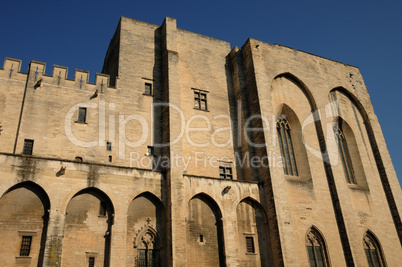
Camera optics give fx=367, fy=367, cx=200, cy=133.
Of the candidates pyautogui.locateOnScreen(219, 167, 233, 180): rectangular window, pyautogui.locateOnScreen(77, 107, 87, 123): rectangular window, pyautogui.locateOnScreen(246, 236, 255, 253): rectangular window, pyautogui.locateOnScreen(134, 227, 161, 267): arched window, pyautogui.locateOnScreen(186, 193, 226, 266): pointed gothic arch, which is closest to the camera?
pyautogui.locateOnScreen(134, 227, 161, 267): arched window

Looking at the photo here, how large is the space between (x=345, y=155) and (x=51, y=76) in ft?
58.2

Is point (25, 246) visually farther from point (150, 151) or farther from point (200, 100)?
point (200, 100)

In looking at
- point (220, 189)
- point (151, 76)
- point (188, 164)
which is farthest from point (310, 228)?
point (151, 76)

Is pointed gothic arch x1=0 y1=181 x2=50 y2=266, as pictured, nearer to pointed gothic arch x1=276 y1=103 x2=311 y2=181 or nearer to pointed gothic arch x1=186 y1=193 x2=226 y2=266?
pointed gothic arch x1=186 y1=193 x2=226 y2=266

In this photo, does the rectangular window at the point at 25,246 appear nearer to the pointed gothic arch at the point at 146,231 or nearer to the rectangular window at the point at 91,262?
the rectangular window at the point at 91,262

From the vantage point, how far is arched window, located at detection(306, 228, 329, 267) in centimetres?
1797

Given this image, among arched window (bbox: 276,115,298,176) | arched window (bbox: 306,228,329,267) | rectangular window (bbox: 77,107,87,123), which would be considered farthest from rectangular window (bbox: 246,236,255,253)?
rectangular window (bbox: 77,107,87,123)

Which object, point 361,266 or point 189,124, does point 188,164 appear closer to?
point 189,124

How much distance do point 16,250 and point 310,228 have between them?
519 inches

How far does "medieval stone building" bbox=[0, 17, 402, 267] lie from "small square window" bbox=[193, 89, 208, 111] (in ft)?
0.29

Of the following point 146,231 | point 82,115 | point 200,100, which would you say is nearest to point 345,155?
point 200,100

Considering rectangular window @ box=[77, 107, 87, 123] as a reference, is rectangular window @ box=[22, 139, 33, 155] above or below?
below

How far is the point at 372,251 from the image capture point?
19.8 meters

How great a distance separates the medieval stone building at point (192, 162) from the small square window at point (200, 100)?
0.29 feet
